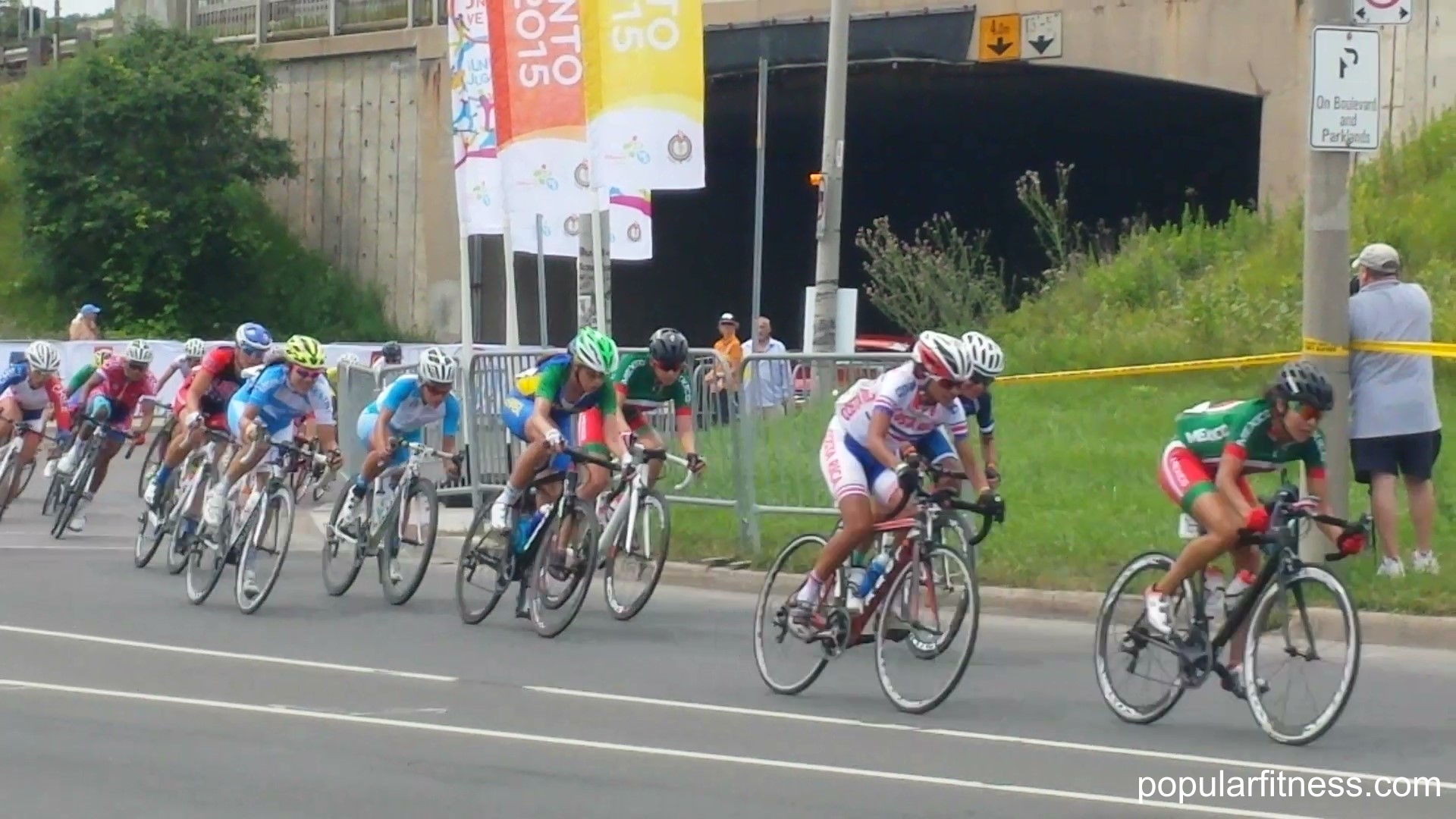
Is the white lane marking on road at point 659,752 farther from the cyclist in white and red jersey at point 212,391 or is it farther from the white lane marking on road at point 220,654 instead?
the cyclist in white and red jersey at point 212,391

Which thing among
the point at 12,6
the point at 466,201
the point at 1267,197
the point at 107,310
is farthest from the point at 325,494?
the point at 12,6

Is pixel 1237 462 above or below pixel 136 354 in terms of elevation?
below

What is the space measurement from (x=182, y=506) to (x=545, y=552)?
349 cm

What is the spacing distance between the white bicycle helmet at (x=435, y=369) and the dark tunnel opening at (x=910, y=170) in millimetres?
18466

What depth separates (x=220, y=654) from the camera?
11883mm

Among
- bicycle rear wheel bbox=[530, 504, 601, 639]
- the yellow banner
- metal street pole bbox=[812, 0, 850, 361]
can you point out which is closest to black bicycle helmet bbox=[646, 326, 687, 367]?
bicycle rear wheel bbox=[530, 504, 601, 639]

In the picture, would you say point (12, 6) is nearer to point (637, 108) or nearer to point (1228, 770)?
point (637, 108)

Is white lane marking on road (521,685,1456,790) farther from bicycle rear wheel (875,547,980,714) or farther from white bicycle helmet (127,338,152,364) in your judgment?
white bicycle helmet (127,338,152,364)

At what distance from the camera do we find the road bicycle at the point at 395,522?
45.1ft

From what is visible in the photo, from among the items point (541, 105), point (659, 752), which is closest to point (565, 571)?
point (659, 752)

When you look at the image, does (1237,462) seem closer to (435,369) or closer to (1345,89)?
(1345,89)

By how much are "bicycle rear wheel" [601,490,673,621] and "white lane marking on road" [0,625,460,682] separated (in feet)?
6.46

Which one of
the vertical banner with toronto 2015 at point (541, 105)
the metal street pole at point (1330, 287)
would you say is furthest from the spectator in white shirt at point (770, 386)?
the vertical banner with toronto 2015 at point (541, 105)

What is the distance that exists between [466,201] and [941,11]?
36.1 feet
